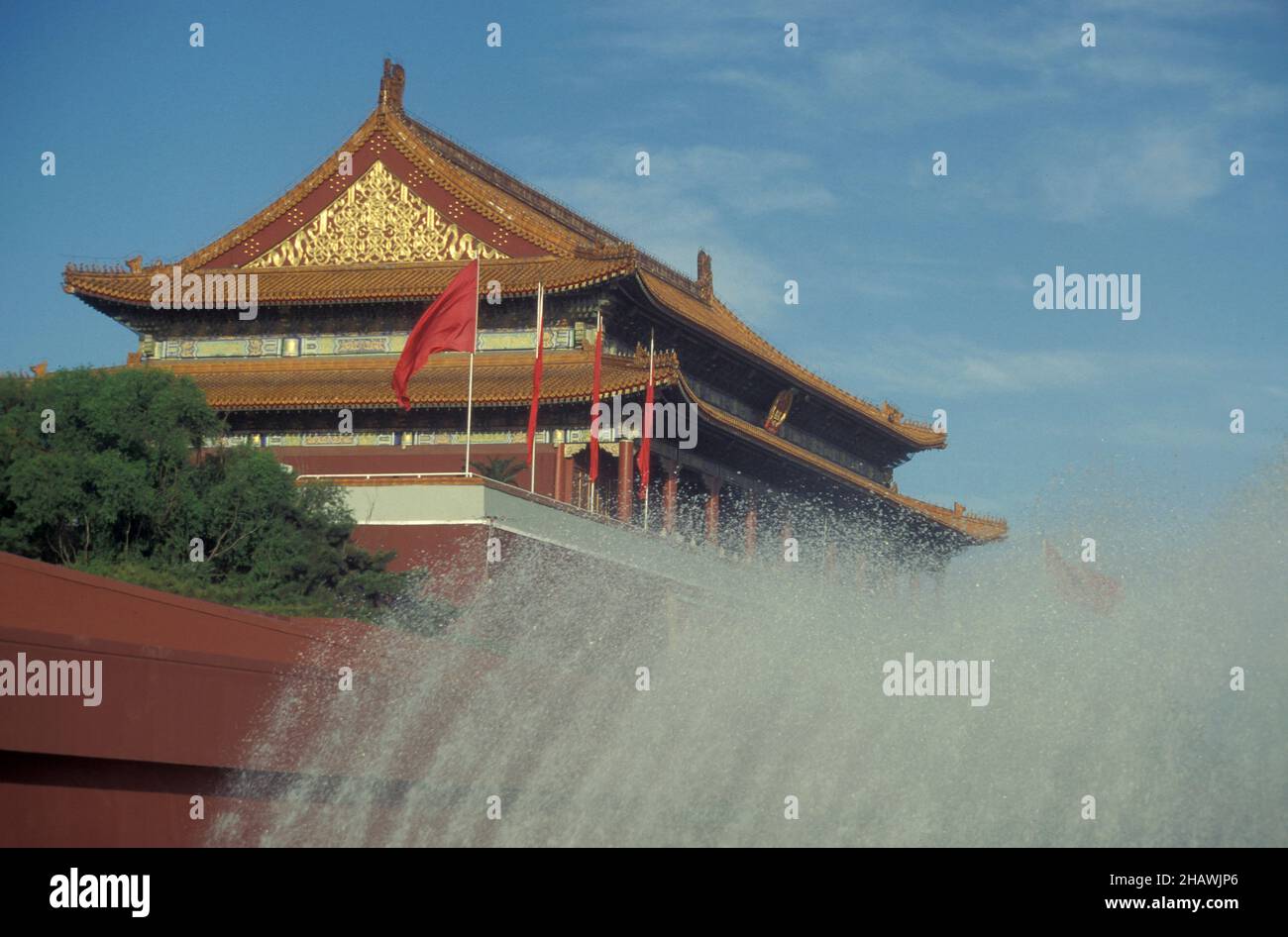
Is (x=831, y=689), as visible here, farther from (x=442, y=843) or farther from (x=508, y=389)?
(x=508, y=389)

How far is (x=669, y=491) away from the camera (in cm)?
3450

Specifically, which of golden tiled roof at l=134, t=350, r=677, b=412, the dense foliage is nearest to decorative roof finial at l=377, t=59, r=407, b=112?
golden tiled roof at l=134, t=350, r=677, b=412

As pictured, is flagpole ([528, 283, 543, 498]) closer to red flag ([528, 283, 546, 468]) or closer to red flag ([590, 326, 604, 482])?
red flag ([528, 283, 546, 468])

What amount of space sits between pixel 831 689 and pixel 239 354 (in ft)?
58.0

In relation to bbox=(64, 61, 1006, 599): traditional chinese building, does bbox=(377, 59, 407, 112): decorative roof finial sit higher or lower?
higher

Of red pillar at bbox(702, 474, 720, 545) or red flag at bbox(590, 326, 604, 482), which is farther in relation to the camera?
red pillar at bbox(702, 474, 720, 545)

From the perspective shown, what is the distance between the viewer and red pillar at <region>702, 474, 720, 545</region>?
119ft

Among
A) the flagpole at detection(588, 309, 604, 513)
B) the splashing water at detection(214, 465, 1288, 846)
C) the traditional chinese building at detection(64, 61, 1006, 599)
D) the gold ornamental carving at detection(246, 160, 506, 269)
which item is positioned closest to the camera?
the splashing water at detection(214, 465, 1288, 846)

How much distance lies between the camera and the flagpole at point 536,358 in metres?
31.8

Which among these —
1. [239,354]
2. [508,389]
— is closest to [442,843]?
[508,389]

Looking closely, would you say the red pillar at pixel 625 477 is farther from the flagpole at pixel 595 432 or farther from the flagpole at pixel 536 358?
the flagpole at pixel 536 358

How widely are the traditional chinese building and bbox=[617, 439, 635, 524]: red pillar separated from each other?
4cm
